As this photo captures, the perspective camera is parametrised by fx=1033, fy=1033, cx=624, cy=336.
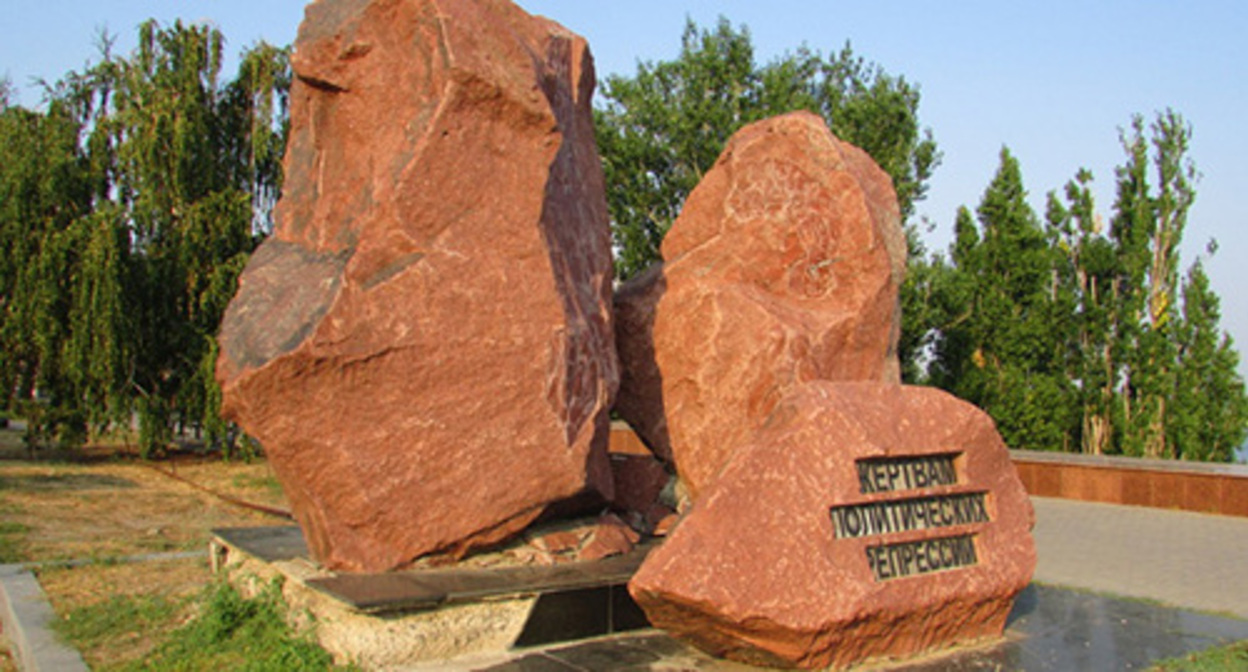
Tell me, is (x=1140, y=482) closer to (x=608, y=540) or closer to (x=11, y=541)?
(x=608, y=540)

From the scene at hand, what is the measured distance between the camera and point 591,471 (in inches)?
206

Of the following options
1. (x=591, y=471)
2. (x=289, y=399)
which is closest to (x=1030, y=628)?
(x=591, y=471)

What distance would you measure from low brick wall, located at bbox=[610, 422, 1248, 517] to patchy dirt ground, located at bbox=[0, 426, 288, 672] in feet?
29.7

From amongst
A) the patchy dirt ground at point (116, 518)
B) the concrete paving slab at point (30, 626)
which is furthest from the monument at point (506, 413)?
the patchy dirt ground at point (116, 518)

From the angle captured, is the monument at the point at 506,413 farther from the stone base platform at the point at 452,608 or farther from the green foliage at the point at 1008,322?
the green foliage at the point at 1008,322

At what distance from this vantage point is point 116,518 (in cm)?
975

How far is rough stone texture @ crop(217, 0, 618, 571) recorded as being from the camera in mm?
4621

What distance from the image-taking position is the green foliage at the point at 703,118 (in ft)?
60.2

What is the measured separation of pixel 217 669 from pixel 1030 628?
399 centimetres

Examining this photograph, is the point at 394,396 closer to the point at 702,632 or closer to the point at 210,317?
the point at 702,632

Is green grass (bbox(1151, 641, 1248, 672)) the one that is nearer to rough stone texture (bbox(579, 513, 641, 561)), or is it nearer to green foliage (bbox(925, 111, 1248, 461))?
rough stone texture (bbox(579, 513, 641, 561))

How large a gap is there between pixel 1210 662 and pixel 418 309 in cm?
397

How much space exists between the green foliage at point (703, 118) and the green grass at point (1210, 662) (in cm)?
1394

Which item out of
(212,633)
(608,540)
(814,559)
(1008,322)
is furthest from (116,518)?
(1008,322)
